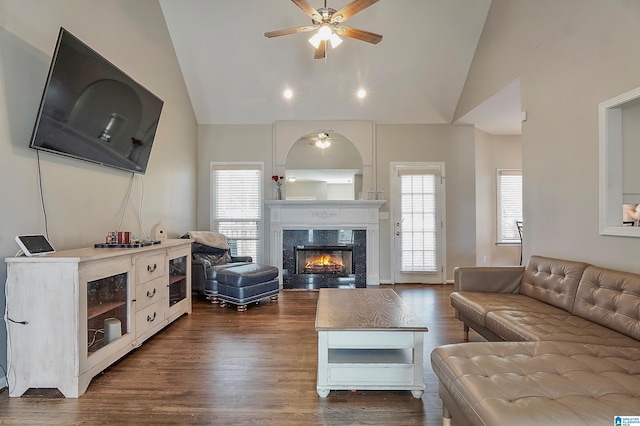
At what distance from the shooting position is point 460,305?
2975 millimetres

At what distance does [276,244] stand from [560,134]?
4087 mm

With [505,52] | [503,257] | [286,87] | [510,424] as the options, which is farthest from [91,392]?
[503,257]

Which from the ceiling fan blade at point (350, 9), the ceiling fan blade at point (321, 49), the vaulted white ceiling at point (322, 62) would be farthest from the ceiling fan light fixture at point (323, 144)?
the ceiling fan blade at point (350, 9)

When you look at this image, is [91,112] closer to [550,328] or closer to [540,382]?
[540,382]

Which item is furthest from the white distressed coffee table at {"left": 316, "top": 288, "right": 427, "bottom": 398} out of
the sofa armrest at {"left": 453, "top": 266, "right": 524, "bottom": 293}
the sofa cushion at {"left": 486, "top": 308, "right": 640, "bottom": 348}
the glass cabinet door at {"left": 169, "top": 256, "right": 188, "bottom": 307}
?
the glass cabinet door at {"left": 169, "top": 256, "right": 188, "bottom": 307}

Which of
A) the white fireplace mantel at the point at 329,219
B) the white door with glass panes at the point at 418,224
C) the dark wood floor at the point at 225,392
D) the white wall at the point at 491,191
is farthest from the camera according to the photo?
the white wall at the point at 491,191

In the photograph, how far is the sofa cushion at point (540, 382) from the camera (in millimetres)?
1229

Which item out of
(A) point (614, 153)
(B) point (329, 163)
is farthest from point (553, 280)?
(B) point (329, 163)

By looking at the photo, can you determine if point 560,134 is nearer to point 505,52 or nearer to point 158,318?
point 505,52

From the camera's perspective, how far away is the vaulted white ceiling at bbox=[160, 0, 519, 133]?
4430mm

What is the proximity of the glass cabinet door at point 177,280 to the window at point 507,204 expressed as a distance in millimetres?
5561

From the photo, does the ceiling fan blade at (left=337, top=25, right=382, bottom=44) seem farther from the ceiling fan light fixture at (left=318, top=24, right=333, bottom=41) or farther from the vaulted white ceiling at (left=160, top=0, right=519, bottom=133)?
the vaulted white ceiling at (left=160, top=0, right=519, bottom=133)

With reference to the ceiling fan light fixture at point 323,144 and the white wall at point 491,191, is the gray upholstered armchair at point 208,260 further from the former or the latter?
the white wall at point 491,191

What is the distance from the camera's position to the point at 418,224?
5.76 m
